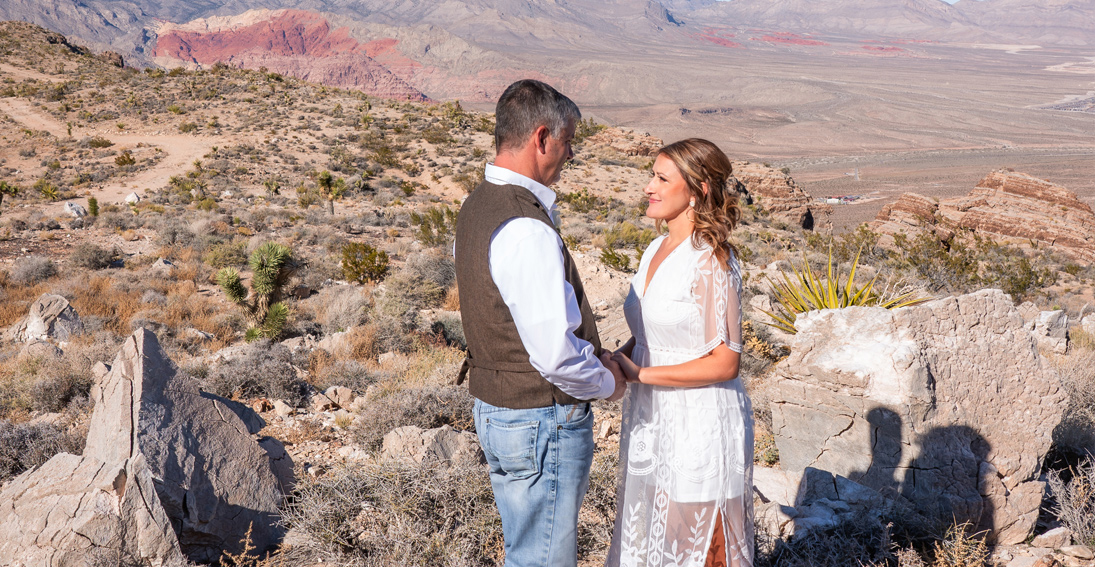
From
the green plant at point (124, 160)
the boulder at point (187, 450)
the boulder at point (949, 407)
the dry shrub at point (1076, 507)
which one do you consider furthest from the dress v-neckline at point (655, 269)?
the green plant at point (124, 160)

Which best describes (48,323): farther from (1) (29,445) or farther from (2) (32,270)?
(1) (29,445)

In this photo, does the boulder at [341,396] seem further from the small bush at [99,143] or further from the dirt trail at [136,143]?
the small bush at [99,143]

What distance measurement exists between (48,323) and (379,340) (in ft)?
13.3

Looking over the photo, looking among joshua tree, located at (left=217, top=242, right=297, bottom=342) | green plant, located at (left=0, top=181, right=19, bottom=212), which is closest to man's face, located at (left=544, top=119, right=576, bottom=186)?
joshua tree, located at (left=217, top=242, right=297, bottom=342)

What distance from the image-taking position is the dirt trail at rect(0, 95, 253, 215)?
1970 centimetres

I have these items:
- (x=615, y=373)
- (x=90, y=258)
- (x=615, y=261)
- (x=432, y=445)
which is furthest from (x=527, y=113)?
(x=90, y=258)

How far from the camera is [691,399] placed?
202 centimetres

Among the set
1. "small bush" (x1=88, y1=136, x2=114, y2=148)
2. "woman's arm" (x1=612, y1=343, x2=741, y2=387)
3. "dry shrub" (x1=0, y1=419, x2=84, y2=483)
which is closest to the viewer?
"woman's arm" (x1=612, y1=343, x2=741, y2=387)

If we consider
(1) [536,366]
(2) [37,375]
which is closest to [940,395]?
(1) [536,366]

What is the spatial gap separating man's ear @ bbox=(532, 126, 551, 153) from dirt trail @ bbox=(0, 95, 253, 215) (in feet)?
69.2

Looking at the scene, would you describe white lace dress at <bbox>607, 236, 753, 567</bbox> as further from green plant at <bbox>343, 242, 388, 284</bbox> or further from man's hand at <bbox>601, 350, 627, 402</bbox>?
green plant at <bbox>343, 242, 388, 284</bbox>

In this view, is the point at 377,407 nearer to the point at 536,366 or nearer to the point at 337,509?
the point at 337,509

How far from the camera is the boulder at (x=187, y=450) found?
284cm

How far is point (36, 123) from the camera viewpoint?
26641 mm
